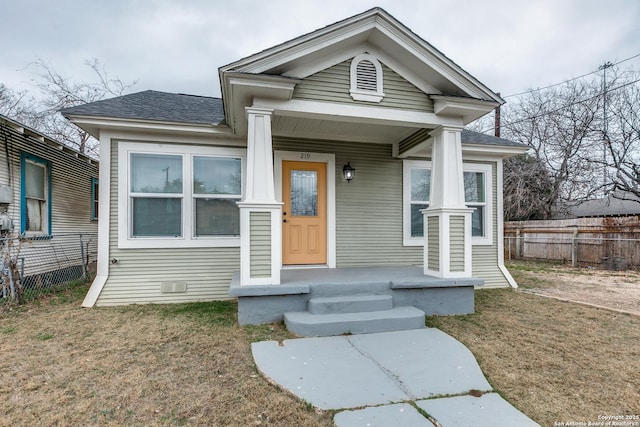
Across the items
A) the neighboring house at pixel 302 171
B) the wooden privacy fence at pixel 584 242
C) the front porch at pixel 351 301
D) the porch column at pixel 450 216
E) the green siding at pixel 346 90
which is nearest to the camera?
the front porch at pixel 351 301

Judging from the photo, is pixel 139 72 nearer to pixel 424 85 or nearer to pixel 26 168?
pixel 26 168

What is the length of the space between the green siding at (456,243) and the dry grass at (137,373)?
254 cm

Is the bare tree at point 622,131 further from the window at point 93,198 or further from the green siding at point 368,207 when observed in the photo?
the window at point 93,198

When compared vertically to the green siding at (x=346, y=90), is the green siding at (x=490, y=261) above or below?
below

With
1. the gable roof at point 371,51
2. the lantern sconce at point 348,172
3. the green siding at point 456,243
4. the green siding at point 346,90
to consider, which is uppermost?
the gable roof at point 371,51

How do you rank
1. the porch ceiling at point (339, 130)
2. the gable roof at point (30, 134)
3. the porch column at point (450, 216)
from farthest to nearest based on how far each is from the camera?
1. the porch ceiling at point (339, 130)
2. the gable roof at point (30, 134)
3. the porch column at point (450, 216)

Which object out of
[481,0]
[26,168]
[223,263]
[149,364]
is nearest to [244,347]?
[149,364]

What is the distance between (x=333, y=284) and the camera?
13.4 ft

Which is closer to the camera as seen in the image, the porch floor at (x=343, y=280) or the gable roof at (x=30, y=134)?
the porch floor at (x=343, y=280)

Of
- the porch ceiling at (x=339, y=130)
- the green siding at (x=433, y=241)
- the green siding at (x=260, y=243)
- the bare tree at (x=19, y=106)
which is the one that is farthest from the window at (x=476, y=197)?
the bare tree at (x=19, y=106)

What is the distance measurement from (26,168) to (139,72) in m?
12.5

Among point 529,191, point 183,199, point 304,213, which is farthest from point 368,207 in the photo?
point 529,191

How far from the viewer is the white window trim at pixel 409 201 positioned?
6.12 m

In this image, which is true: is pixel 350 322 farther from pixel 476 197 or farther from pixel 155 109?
Result: pixel 155 109
